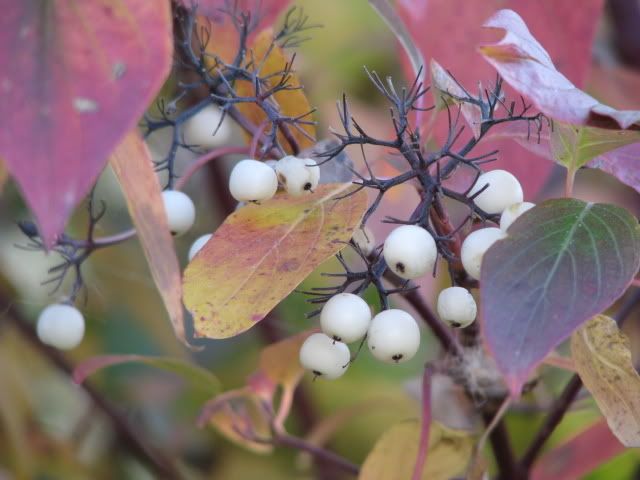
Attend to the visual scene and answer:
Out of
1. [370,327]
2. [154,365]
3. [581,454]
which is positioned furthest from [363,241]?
[581,454]

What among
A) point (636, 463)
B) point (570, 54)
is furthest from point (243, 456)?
point (570, 54)

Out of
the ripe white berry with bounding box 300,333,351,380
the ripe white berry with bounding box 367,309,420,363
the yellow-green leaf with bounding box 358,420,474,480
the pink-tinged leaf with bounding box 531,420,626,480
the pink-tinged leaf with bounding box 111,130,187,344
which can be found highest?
the pink-tinged leaf with bounding box 111,130,187,344

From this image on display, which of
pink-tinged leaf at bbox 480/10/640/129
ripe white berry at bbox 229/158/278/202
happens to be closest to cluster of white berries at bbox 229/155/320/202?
ripe white berry at bbox 229/158/278/202

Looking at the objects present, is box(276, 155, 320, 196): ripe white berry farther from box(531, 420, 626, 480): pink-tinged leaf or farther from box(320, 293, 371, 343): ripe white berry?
box(531, 420, 626, 480): pink-tinged leaf

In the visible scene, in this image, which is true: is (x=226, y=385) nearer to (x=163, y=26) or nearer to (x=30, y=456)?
(x=30, y=456)

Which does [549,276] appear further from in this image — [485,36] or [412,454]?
[485,36]

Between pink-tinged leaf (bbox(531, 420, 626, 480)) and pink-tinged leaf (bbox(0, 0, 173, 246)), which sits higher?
pink-tinged leaf (bbox(0, 0, 173, 246))

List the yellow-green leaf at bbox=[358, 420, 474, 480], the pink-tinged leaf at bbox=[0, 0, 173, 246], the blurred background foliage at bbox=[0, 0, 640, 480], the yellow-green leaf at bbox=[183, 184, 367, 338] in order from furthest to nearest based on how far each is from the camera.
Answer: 1. the blurred background foliage at bbox=[0, 0, 640, 480]
2. the yellow-green leaf at bbox=[358, 420, 474, 480]
3. the yellow-green leaf at bbox=[183, 184, 367, 338]
4. the pink-tinged leaf at bbox=[0, 0, 173, 246]
